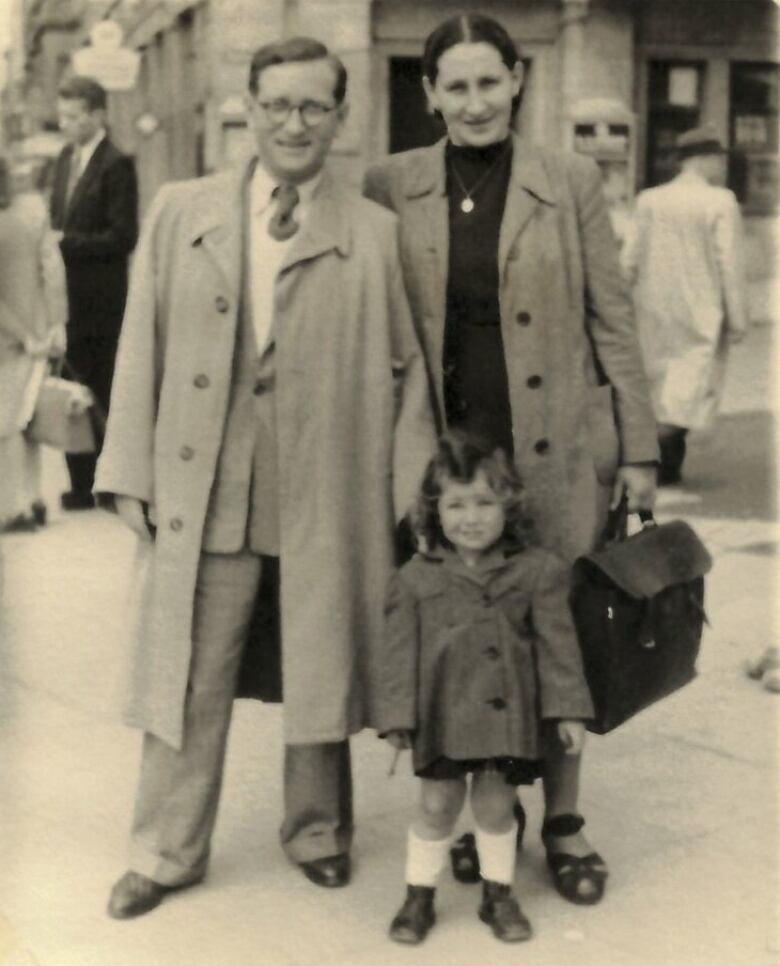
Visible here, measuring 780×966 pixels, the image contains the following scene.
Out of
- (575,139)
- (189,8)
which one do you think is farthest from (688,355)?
(189,8)

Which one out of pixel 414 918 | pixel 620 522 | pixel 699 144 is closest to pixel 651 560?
pixel 620 522

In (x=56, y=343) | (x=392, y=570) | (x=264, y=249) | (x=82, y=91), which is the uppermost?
(x=82, y=91)

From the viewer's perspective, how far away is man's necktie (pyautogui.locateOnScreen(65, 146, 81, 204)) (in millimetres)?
7656

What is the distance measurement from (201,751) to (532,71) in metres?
13.8

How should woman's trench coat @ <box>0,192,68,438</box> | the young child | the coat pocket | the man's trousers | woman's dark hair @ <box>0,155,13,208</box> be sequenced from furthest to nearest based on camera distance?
woman's trench coat @ <box>0,192,68,438</box> → woman's dark hair @ <box>0,155,13,208</box> → the coat pocket → the man's trousers → the young child

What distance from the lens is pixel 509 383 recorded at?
345 centimetres

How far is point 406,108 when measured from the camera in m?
16.4

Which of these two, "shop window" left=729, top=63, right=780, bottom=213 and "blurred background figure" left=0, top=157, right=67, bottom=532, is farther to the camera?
"shop window" left=729, top=63, right=780, bottom=213

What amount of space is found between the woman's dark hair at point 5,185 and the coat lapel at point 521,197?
3.63 metres

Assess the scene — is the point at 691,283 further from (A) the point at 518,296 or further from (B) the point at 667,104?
(B) the point at 667,104

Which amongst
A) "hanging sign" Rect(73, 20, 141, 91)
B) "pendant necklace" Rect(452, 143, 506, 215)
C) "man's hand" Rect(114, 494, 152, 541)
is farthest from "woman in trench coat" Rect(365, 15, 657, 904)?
"hanging sign" Rect(73, 20, 141, 91)

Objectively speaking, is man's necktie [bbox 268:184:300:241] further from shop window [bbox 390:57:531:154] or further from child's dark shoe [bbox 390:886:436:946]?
shop window [bbox 390:57:531:154]

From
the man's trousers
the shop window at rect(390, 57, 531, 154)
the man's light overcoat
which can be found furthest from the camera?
the shop window at rect(390, 57, 531, 154)

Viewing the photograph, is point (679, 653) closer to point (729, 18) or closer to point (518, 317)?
point (518, 317)
